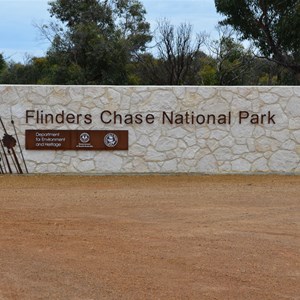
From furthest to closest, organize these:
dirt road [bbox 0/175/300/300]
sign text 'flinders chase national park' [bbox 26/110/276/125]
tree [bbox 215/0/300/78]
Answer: tree [bbox 215/0/300/78] < sign text 'flinders chase national park' [bbox 26/110/276/125] < dirt road [bbox 0/175/300/300]

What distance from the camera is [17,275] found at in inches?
282

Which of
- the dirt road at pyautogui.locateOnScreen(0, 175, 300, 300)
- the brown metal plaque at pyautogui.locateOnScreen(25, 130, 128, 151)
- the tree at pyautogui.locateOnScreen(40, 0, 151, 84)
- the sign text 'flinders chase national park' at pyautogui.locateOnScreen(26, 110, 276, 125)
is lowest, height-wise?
the dirt road at pyautogui.locateOnScreen(0, 175, 300, 300)

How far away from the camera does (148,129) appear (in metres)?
18.2

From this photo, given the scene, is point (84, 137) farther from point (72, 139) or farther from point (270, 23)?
point (270, 23)

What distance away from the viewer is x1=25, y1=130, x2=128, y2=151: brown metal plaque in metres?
18.1

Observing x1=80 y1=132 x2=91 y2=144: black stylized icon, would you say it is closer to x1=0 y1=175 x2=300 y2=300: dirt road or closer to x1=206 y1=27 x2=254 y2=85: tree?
x1=0 y1=175 x2=300 y2=300: dirt road

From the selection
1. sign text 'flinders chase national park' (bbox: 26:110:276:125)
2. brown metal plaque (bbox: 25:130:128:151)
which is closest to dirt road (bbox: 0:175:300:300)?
brown metal plaque (bbox: 25:130:128:151)

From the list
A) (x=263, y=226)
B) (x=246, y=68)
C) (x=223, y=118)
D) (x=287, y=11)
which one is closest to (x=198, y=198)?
(x=263, y=226)

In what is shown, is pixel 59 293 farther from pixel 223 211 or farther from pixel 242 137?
pixel 242 137

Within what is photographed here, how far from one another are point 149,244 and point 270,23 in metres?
25.0

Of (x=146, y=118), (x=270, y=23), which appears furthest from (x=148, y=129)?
(x=270, y=23)

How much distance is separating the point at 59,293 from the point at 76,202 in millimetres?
6236

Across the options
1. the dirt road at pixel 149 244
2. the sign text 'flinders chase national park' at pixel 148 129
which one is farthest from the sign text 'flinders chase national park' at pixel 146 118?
the dirt road at pixel 149 244

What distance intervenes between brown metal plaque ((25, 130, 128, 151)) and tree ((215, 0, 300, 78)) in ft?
49.1
